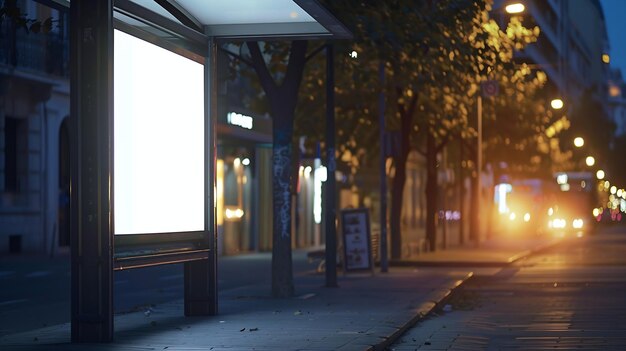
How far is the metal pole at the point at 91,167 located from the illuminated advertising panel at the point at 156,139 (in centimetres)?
46

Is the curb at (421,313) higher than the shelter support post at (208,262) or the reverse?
the reverse

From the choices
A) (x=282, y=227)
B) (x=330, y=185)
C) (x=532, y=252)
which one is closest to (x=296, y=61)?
(x=282, y=227)

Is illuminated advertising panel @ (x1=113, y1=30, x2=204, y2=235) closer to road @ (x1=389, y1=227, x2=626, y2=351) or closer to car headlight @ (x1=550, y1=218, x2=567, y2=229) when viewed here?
road @ (x1=389, y1=227, x2=626, y2=351)

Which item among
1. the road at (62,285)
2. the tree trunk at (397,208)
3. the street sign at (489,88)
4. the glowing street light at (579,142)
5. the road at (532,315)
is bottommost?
the road at (532,315)

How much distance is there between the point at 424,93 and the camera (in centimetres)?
3319

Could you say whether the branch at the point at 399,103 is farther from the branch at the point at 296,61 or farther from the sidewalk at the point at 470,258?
the branch at the point at 296,61

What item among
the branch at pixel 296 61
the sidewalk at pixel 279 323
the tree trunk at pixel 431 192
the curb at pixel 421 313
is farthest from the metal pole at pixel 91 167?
the tree trunk at pixel 431 192

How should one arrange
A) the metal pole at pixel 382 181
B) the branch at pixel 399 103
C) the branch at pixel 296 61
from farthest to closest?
1. the branch at pixel 399 103
2. the metal pole at pixel 382 181
3. the branch at pixel 296 61

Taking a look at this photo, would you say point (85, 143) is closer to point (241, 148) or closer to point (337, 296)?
point (337, 296)

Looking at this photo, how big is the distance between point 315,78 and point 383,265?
617cm

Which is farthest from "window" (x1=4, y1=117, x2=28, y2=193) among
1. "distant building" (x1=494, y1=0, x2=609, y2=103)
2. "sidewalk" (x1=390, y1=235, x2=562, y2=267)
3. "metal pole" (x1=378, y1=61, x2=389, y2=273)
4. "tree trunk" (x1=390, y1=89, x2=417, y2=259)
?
→ "distant building" (x1=494, y1=0, x2=609, y2=103)

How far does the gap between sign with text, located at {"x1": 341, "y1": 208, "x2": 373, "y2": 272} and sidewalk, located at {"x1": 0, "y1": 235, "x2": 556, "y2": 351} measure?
13.5ft

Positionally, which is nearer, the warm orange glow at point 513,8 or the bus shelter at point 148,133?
the bus shelter at point 148,133

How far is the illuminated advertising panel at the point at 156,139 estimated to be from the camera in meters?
13.7
